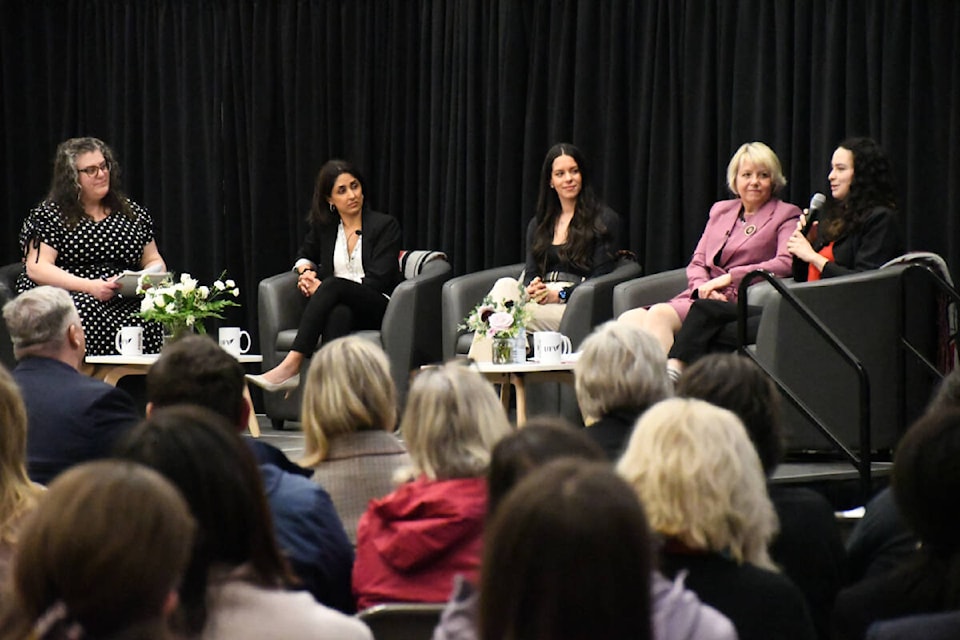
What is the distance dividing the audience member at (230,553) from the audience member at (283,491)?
0.40m

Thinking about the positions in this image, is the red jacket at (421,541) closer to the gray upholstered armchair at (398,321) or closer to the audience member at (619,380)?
the audience member at (619,380)

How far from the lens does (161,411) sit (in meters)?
2.01

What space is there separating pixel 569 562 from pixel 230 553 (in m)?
0.66

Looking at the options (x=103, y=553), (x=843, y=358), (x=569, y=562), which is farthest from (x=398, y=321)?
(x=569, y=562)

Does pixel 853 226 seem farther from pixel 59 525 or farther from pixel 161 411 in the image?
pixel 59 525

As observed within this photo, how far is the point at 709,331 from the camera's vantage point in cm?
588

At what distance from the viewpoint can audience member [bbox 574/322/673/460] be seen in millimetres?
3270

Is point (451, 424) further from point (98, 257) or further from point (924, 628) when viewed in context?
point (98, 257)

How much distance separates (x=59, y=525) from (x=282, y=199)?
6919 millimetres

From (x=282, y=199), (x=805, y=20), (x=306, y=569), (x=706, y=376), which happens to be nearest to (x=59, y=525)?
(x=306, y=569)

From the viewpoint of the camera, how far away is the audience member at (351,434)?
312cm

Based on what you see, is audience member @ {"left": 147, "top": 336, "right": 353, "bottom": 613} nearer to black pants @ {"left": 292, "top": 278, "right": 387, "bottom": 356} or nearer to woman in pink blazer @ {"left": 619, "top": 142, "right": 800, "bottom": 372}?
woman in pink blazer @ {"left": 619, "top": 142, "right": 800, "bottom": 372}

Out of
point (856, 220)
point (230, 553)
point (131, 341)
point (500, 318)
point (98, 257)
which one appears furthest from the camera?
point (98, 257)

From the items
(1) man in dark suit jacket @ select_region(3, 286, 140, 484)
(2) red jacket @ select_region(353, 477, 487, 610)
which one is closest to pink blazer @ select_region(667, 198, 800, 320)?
(1) man in dark suit jacket @ select_region(3, 286, 140, 484)
